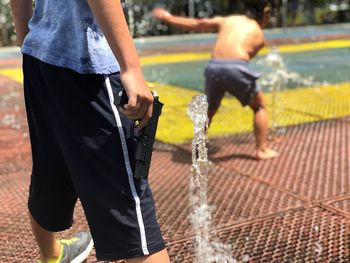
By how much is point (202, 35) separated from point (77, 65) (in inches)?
745

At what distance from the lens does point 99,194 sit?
1.60 metres

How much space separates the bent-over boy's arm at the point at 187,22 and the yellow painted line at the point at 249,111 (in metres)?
1.00

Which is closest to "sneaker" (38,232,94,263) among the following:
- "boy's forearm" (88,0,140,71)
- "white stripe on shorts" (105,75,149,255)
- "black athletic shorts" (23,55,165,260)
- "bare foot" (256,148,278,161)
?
"black athletic shorts" (23,55,165,260)

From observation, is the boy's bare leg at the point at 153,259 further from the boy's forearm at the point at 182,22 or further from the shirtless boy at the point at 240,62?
the boy's forearm at the point at 182,22

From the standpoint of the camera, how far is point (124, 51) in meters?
1.45

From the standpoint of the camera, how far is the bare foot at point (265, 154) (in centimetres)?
411

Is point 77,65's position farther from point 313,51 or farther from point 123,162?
point 313,51

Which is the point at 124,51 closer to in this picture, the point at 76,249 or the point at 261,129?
the point at 76,249

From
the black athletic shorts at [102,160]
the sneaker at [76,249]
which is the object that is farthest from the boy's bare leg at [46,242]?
the black athletic shorts at [102,160]

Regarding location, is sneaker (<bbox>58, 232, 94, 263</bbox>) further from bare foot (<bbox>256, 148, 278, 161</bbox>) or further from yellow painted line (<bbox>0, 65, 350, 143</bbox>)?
yellow painted line (<bbox>0, 65, 350, 143</bbox>)

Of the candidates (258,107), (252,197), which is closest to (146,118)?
(252,197)

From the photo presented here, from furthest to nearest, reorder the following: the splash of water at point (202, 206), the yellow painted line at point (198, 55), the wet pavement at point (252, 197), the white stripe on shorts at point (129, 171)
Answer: the yellow painted line at point (198, 55) → the wet pavement at point (252, 197) → the splash of water at point (202, 206) → the white stripe on shorts at point (129, 171)

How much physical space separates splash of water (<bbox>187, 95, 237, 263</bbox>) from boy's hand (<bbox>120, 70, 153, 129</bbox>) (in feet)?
Result: 2.63

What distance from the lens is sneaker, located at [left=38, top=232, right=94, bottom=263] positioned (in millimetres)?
2226
